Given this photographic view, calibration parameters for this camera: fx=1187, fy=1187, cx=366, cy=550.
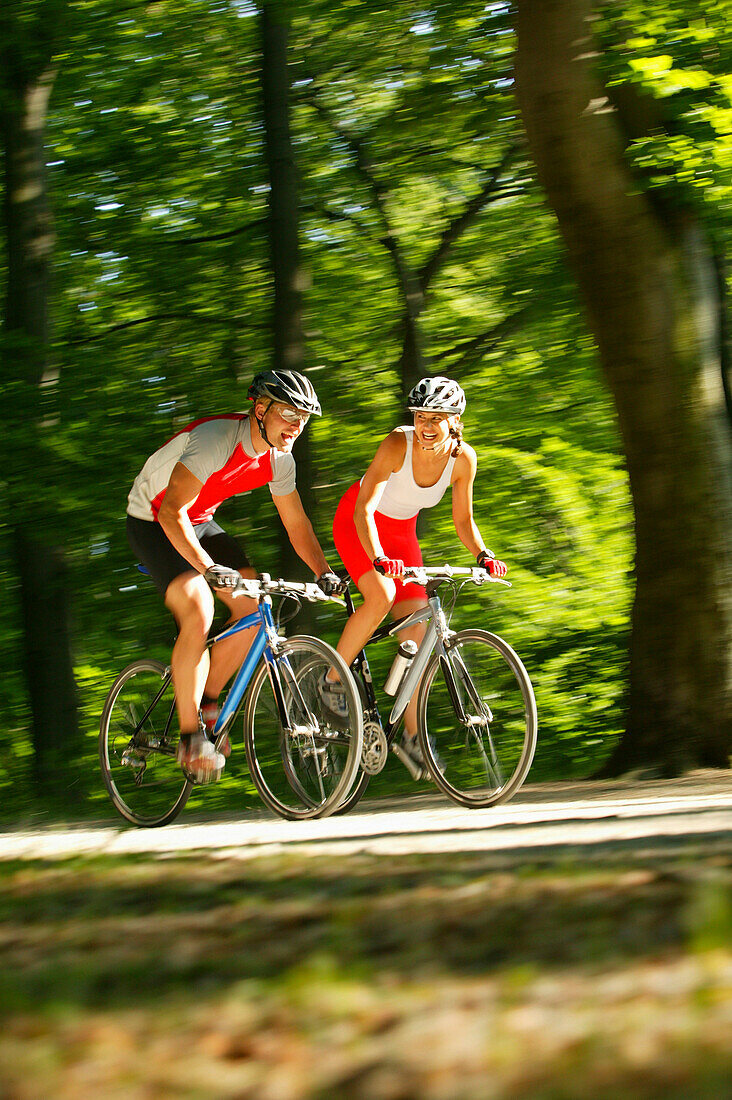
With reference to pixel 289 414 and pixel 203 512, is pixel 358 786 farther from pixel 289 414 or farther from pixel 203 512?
pixel 289 414

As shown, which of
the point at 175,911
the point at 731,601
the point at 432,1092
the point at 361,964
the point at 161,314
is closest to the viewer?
the point at 432,1092

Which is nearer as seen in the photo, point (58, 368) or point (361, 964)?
point (361, 964)

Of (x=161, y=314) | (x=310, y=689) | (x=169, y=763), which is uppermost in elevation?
(x=161, y=314)

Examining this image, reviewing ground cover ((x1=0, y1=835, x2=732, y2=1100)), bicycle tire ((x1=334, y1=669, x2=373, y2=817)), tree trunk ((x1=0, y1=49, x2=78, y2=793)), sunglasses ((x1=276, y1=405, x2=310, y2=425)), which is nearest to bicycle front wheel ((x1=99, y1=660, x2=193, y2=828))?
bicycle tire ((x1=334, y1=669, x2=373, y2=817))

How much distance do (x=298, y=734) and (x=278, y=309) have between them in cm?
458

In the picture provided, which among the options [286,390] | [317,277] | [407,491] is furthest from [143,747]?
[317,277]

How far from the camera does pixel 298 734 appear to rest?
5.77 meters

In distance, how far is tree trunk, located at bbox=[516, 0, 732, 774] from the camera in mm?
6840

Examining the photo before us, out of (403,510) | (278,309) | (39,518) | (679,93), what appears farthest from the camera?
(39,518)

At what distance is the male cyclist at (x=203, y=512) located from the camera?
553 cm

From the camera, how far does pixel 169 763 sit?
6293mm

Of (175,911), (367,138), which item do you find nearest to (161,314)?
(367,138)

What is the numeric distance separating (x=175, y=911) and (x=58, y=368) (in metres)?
7.97

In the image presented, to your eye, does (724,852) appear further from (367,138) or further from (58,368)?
(367,138)
